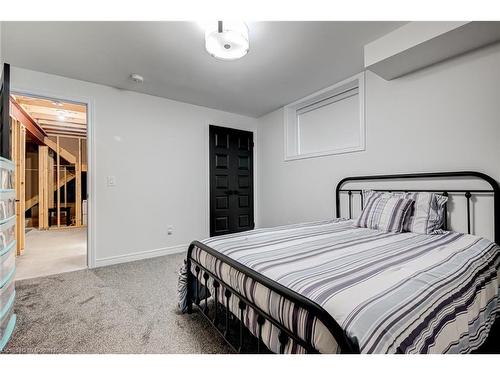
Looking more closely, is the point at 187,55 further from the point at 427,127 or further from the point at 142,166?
the point at 427,127

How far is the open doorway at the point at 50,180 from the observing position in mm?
3477

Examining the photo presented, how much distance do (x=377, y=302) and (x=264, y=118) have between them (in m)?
3.88

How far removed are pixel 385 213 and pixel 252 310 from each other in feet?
5.14

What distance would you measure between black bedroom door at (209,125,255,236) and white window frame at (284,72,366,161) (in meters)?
0.83

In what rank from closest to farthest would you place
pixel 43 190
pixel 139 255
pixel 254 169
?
pixel 139 255, pixel 254 169, pixel 43 190

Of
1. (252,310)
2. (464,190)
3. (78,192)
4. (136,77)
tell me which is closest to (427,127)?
(464,190)

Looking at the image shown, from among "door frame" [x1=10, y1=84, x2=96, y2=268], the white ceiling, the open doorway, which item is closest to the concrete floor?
the open doorway

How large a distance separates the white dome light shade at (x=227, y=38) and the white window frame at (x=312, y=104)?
167 cm

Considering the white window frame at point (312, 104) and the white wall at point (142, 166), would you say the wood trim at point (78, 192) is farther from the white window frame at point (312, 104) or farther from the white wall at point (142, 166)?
the white window frame at point (312, 104)

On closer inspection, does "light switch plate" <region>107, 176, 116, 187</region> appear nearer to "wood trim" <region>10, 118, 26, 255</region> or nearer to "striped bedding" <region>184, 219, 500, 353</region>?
"wood trim" <region>10, 118, 26, 255</region>

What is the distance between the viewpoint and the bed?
2.55 ft

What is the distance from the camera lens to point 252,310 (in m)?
1.14

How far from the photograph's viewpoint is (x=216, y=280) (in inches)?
56.2

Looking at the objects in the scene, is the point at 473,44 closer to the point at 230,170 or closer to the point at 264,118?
the point at 264,118
